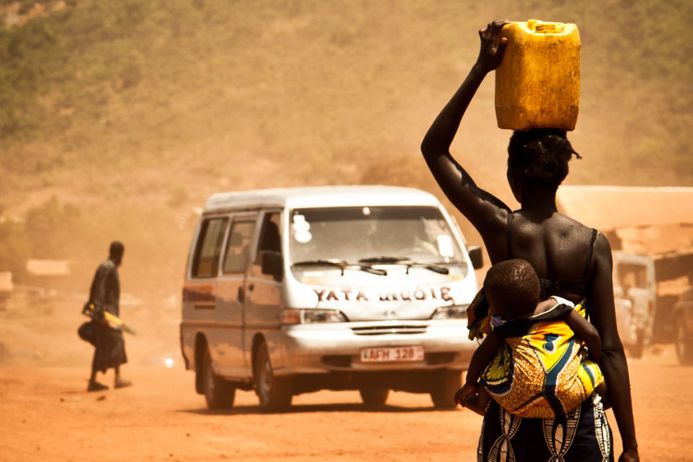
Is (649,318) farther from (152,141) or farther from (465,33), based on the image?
(465,33)

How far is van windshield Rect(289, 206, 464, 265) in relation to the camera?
15375 millimetres

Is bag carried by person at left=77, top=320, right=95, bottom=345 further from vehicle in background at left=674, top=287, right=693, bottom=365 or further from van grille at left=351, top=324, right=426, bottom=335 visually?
vehicle in background at left=674, top=287, right=693, bottom=365

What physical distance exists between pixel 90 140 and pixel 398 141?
1609 cm

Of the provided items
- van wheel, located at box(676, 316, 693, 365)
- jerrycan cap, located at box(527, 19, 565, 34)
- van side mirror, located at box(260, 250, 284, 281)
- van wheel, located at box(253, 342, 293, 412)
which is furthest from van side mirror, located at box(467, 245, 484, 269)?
jerrycan cap, located at box(527, 19, 565, 34)

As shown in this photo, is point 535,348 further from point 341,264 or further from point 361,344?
point 341,264

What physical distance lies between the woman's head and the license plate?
10.2 metres

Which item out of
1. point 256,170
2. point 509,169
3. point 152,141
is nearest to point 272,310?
point 509,169

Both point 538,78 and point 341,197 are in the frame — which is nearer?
point 538,78

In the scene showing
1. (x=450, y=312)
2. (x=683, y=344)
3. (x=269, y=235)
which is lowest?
(x=683, y=344)

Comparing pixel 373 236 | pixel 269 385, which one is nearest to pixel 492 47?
pixel 373 236

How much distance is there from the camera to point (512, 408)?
4465 mm

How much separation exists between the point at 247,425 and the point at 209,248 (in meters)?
3.82

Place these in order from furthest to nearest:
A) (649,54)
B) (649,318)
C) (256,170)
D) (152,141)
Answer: (649,54)
(152,141)
(256,170)
(649,318)

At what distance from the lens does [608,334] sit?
4.57m
